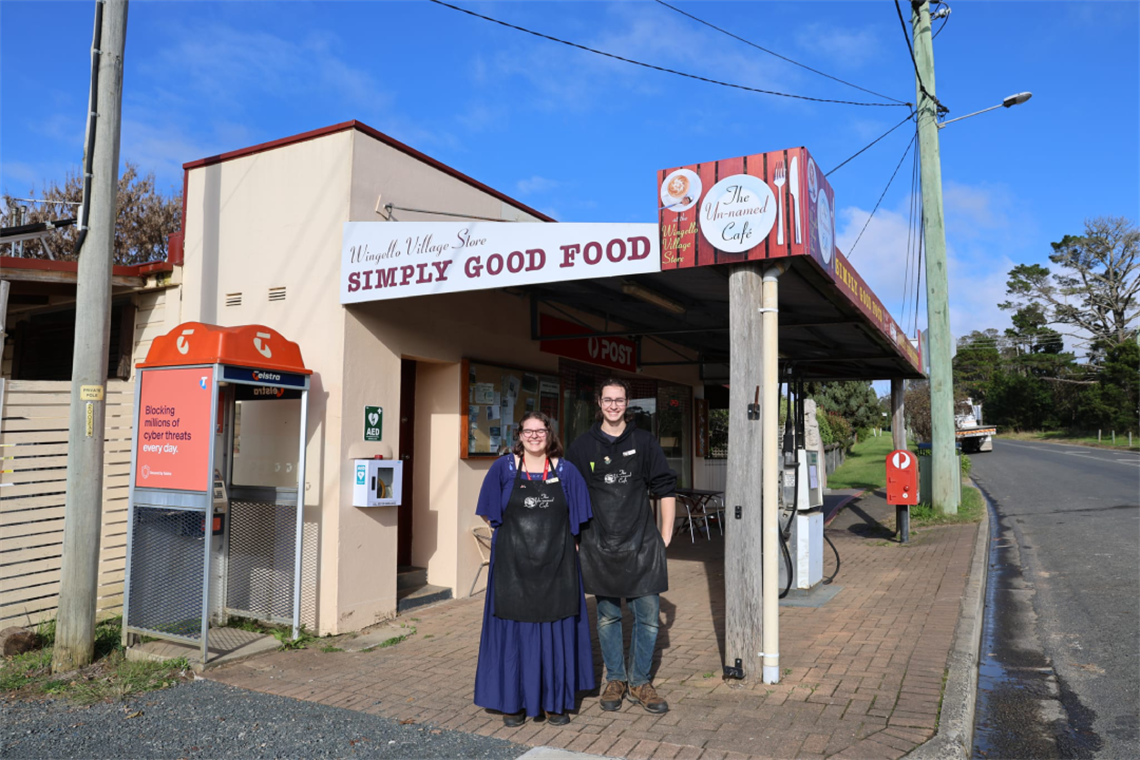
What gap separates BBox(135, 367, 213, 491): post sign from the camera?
5.34m

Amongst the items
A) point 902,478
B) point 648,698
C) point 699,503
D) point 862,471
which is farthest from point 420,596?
point 862,471

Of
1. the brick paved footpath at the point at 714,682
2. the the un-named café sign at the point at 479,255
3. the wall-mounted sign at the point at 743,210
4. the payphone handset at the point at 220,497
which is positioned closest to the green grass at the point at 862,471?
the brick paved footpath at the point at 714,682

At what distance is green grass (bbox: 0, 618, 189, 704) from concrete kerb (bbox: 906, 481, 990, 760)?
14.3 feet

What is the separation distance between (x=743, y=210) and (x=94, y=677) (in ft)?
16.2

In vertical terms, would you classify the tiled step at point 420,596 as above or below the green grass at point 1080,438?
below

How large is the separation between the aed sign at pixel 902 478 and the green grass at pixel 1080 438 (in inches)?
1260

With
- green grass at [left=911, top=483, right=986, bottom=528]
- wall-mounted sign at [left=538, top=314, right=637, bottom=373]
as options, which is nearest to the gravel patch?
wall-mounted sign at [left=538, top=314, right=637, bottom=373]

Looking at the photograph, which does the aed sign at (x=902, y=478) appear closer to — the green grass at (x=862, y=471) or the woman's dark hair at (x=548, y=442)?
the green grass at (x=862, y=471)

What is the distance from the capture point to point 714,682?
189 inches

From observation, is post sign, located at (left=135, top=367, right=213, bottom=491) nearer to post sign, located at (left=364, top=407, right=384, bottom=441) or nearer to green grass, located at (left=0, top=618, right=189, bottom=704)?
green grass, located at (left=0, top=618, right=189, bottom=704)

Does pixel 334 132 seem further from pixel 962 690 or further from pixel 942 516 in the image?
pixel 942 516

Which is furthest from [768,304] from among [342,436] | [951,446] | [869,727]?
[951,446]

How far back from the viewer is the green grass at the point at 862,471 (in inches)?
820

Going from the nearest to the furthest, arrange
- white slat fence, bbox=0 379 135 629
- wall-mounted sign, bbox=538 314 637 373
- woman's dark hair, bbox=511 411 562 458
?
woman's dark hair, bbox=511 411 562 458 < white slat fence, bbox=0 379 135 629 < wall-mounted sign, bbox=538 314 637 373
